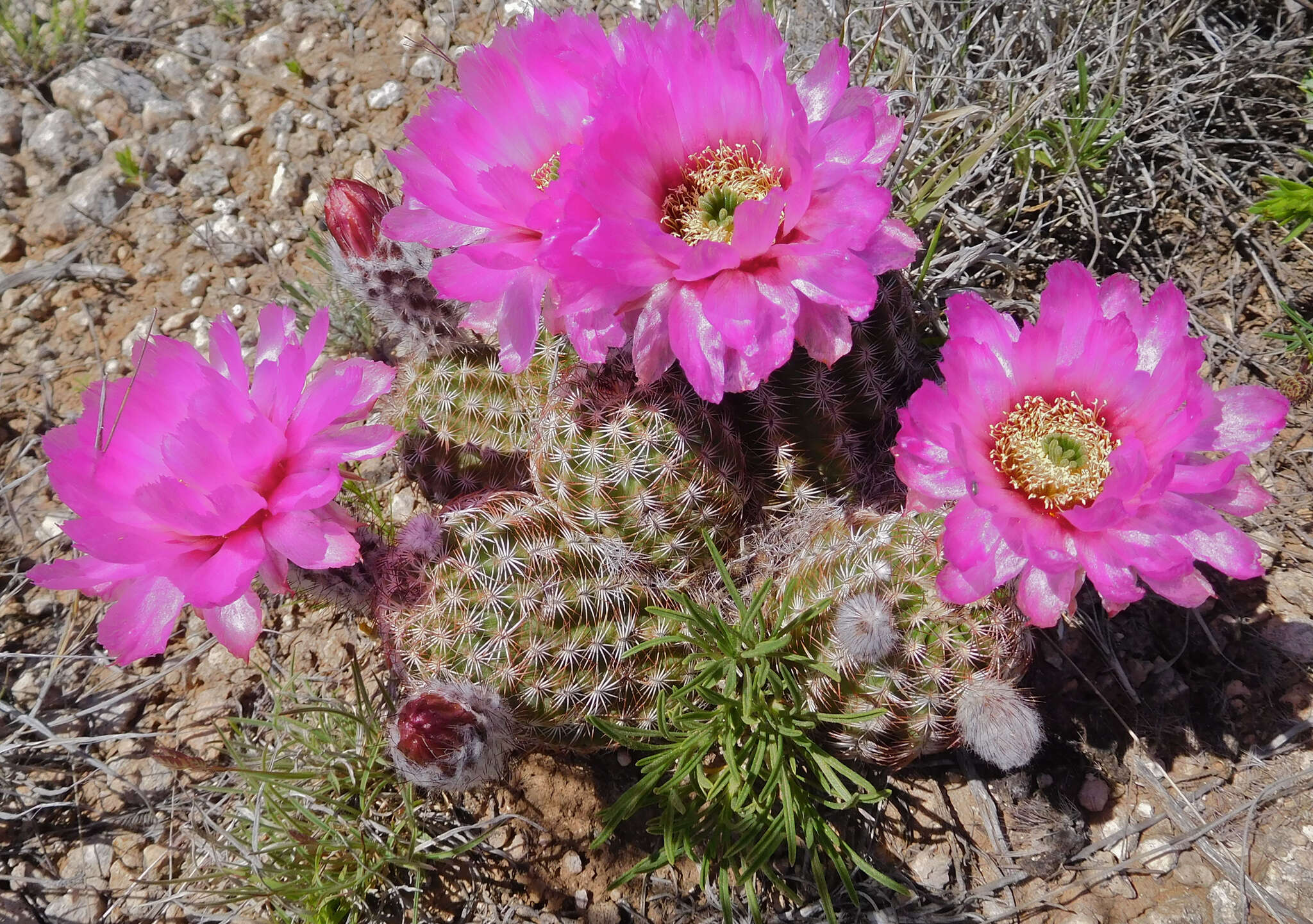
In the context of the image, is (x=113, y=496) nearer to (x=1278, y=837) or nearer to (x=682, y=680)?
(x=682, y=680)

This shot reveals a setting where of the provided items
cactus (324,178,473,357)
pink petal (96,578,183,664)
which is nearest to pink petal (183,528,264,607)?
pink petal (96,578,183,664)

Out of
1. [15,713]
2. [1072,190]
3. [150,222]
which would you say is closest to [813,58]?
[1072,190]

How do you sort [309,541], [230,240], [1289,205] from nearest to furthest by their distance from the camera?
[309,541] < [1289,205] < [230,240]

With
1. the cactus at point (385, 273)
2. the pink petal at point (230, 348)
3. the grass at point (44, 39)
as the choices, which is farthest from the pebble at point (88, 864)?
the grass at point (44, 39)

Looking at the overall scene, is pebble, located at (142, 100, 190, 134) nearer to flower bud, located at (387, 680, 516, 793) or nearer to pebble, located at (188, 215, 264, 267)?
pebble, located at (188, 215, 264, 267)

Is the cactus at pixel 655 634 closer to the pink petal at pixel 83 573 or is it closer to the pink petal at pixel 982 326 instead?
the pink petal at pixel 982 326

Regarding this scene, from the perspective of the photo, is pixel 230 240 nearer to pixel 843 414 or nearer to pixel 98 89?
pixel 98 89

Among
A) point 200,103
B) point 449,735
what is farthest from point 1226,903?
point 200,103
